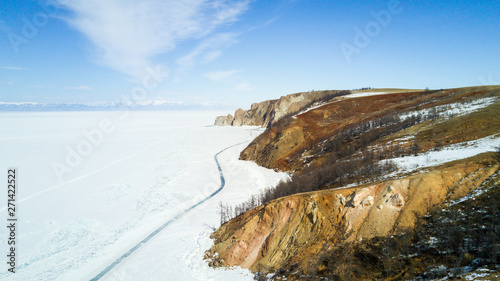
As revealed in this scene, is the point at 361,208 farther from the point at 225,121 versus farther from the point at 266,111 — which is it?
the point at 225,121

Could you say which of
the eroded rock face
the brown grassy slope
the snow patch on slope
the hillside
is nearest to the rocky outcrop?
the hillside

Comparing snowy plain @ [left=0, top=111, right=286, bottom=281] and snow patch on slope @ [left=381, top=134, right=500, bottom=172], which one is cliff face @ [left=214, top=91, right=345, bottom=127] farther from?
→ snow patch on slope @ [left=381, top=134, right=500, bottom=172]

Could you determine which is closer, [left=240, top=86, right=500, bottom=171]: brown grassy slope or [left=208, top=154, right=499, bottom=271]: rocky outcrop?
[left=208, top=154, right=499, bottom=271]: rocky outcrop

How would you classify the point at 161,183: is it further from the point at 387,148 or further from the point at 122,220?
the point at 387,148

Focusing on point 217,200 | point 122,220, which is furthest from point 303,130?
point 122,220

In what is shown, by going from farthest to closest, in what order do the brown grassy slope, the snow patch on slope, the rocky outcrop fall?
the brown grassy slope → the snow patch on slope → the rocky outcrop

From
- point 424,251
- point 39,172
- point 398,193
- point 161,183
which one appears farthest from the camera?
point 39,172
